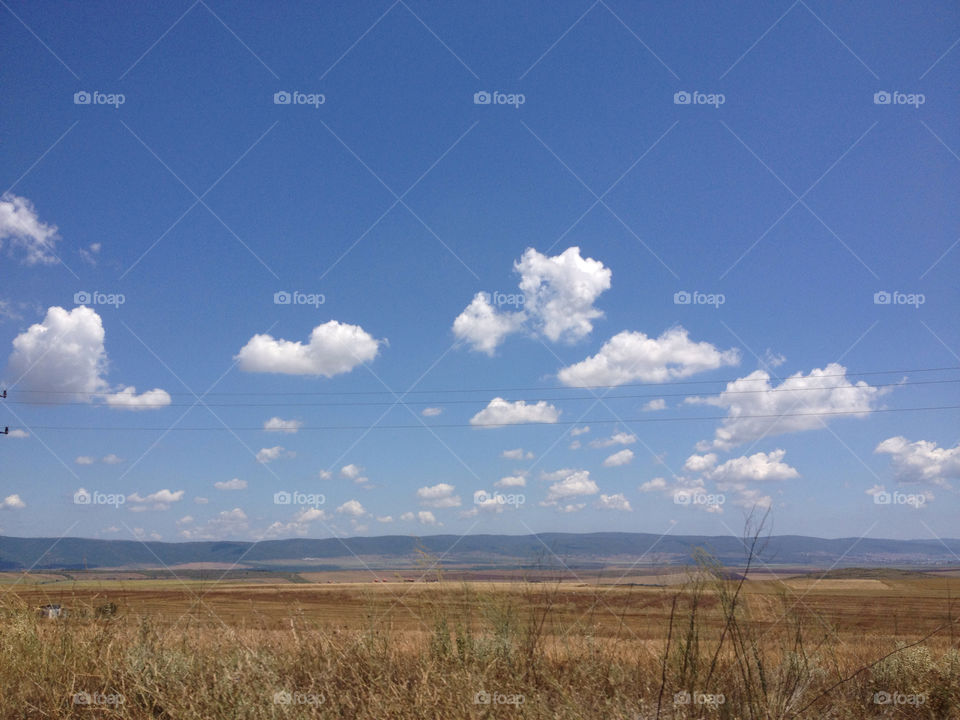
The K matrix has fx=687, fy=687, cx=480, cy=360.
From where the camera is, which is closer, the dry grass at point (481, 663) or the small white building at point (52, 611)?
the dry grass at point (481, 663)

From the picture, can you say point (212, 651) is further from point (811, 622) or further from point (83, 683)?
point (811, 622)

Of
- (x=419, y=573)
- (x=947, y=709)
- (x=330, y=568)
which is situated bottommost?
(x=330, y=568)

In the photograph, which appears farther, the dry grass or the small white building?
the small white building

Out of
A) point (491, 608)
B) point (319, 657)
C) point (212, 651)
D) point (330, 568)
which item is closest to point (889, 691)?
point (491, 608)

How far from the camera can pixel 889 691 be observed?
7355 millimetres

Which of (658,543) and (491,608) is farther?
(491,608)

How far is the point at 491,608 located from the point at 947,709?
15.2 ft

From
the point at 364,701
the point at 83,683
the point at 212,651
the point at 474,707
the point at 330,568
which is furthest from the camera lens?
the point at 330,568

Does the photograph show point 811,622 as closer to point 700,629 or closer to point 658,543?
point 700,629

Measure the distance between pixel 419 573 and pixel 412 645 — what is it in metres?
1.39

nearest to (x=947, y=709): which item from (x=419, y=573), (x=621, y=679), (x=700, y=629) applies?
(x=700, y=629)

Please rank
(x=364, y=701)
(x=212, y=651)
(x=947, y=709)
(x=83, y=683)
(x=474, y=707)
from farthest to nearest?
(x=212, y=651) < (x=83, y=683) < (x=947, y=709) < (x=364, y=701) < (x=474, y=707)

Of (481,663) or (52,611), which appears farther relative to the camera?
(52,611)

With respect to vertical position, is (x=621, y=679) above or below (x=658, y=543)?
below
